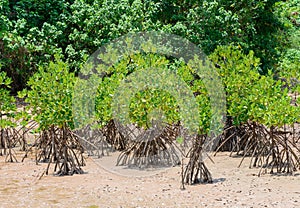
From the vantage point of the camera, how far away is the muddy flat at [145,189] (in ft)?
23.2

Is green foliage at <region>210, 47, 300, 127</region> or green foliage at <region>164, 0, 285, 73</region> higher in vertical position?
green foliage at <region>164, 0, 285, 73</region>

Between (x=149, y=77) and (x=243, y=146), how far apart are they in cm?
216

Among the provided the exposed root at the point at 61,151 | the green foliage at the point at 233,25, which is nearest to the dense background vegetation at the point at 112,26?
the green foliage at the point at 233,25

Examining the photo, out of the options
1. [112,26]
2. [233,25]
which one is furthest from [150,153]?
[233,25]

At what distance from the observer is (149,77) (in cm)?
967

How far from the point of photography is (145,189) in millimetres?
7875

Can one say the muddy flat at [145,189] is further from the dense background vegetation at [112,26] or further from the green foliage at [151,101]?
the dense background vegetation at [112,26]

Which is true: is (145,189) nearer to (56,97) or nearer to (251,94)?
(56,97)

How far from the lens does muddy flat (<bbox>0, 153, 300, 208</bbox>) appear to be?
23.2 ft

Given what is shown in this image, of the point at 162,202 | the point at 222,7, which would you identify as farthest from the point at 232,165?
the point at 222,7

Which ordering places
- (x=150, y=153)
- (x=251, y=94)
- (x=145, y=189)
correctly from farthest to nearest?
(x=150, y=153), (x=251, y=94), (x=145, y=189)

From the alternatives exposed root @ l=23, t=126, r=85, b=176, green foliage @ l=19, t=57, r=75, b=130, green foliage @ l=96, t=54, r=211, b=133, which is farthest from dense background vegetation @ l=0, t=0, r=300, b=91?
green foliage @ l=19, t=57, r=75, b=130

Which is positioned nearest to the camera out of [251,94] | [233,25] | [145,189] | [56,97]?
[145,189]

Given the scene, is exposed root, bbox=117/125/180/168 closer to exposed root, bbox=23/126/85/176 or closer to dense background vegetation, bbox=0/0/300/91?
exposed root, bbox=23/126/85/176
